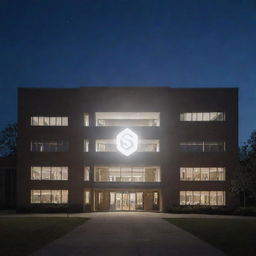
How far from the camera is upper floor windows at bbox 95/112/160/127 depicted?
55500mm

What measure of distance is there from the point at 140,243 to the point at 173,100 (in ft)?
121

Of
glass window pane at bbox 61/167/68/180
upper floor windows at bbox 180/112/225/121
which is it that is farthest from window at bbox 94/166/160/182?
upper floor windows at bbox 180/112/225/121

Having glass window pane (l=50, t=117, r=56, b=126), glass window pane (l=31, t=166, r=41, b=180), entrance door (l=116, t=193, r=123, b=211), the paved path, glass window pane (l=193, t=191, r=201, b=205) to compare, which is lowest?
entrance door (l=116, t=193, r=123, b=211)

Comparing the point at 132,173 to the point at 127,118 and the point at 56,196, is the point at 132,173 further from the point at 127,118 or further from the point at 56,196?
the point at 56,196

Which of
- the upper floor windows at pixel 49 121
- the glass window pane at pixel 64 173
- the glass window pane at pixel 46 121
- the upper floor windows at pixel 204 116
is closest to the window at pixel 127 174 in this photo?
the glass window pane at pixel 64 173

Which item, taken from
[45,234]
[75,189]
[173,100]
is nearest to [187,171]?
[173,100]

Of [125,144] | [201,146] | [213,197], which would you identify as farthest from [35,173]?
[213,197]

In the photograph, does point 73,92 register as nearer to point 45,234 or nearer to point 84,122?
point 84,122

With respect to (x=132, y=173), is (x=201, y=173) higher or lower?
higher

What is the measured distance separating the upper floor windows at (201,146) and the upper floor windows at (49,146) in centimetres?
1542

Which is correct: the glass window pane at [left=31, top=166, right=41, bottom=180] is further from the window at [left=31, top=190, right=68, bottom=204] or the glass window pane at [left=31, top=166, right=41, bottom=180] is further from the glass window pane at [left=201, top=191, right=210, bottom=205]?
the glass window pane at [left=201, top=191, right=210, bottom=205]

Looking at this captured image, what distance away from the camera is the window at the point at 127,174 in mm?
55969

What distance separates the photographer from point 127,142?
2120 inches

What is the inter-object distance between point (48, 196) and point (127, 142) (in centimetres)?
1246
